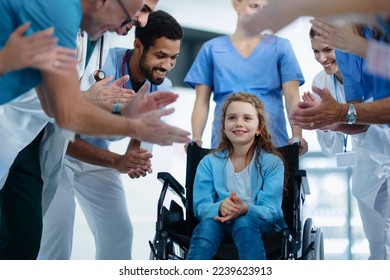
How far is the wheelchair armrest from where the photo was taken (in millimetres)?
2432

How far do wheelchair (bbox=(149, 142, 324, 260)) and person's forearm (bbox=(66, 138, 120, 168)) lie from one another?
22cm

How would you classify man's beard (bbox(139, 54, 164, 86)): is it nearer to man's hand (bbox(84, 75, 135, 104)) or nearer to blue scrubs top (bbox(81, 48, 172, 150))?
blue scrubs top (bbox(81, 48, 172, 150))

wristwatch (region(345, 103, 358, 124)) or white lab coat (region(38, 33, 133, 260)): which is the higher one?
wristwatch (region(345, 103, 358, 124))

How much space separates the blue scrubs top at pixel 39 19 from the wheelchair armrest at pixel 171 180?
908 millimetres

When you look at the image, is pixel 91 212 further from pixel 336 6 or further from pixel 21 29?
pixel 336 6

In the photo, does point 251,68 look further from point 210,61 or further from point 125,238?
point 125,238

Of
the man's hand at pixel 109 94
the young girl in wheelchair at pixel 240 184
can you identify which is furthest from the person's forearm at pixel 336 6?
the young girl in wheelchair at pixel 240 184

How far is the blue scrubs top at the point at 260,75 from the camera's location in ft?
9.23

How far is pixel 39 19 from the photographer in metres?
1.48

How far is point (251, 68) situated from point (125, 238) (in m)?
0.80

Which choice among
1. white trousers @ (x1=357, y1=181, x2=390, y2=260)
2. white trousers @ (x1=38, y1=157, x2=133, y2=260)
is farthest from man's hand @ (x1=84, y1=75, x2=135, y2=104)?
white trousers @ (x1=357, y1=181, x2=390, y2=260)

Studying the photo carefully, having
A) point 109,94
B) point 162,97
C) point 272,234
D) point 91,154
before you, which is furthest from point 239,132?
point 162,97

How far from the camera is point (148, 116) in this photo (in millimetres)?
1547

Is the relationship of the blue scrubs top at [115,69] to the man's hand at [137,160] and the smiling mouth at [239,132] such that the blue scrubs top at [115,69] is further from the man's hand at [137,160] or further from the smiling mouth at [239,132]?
the smiling mouth at [239,132]
